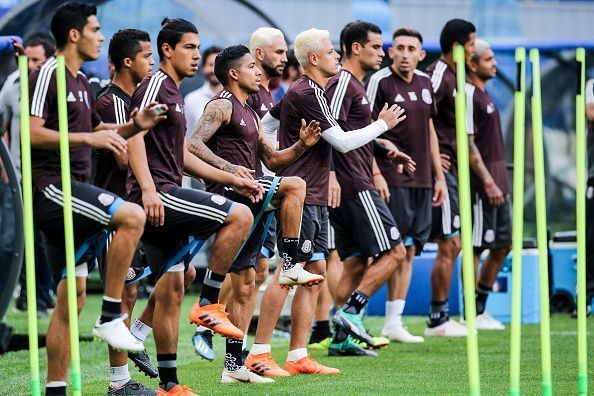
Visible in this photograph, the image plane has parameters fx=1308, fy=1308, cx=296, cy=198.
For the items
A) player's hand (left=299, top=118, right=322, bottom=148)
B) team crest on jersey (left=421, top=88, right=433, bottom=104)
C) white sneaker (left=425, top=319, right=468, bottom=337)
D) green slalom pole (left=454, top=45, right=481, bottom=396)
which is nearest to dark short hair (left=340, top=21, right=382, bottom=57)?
team crest on jersey (left=421, top=88, right=433, bottom=104)

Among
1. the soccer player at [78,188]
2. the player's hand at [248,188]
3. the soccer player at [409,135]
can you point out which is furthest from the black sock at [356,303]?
the soccer player at [78,188]

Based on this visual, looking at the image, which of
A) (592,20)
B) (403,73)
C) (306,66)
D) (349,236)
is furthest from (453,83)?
(592,20)

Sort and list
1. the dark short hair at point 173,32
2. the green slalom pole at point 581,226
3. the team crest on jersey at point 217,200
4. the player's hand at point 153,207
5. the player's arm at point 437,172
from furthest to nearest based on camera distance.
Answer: the player's arm at point 437,172
the dark short hair at point 173,32
the team crest on jersey at point 217,200
the player's hand at point 153,207
the green slalom pole at point 581,226

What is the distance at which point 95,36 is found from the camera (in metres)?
6.99

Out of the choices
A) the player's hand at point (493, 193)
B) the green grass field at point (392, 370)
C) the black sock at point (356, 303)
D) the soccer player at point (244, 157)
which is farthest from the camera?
the player's hand at point (493, 193)

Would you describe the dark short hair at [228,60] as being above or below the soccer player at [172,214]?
above

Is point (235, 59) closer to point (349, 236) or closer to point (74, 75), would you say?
point (74, 75)

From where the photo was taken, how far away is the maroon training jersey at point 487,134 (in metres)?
12.4

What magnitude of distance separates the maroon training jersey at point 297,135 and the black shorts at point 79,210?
2442 mm

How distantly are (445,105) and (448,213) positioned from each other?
100 cm

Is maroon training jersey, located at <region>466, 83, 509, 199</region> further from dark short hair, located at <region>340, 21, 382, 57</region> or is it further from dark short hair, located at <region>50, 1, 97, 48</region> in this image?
dark short hair, located at <region>50, 1, 97, 48</region>

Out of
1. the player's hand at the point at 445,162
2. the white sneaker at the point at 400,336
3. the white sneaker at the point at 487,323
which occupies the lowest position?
the white sneaker at the point at 487,323

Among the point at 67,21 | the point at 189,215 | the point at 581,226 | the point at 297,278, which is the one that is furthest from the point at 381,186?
→ the point at 67,21

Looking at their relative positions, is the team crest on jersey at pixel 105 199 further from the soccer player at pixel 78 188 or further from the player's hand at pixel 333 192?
the player's hand at pixel 333 192
